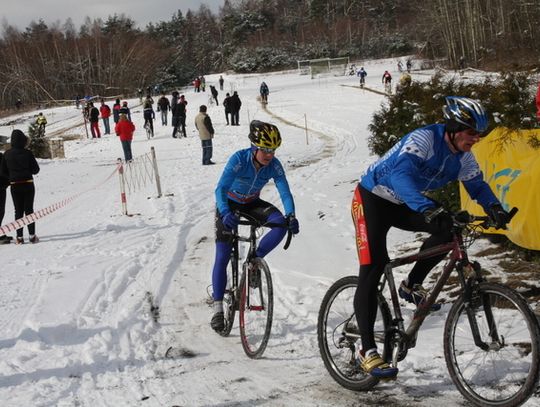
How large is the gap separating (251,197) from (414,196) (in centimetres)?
256

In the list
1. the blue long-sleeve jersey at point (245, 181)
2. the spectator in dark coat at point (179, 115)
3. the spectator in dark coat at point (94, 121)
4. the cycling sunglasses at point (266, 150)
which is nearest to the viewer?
the cycling sunglasses at point (266, 150)

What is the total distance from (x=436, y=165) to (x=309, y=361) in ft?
7.46

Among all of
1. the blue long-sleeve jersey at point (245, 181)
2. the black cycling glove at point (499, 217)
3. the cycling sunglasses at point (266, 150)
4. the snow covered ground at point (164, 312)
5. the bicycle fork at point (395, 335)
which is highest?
the cycling sunglasses at point (266, 150)

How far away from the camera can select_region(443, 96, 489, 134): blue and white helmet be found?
389 cm

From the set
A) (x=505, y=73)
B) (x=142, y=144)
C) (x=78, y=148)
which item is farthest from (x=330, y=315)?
(x=78, y=148)

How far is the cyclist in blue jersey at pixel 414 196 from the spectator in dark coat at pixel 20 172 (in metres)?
8.14

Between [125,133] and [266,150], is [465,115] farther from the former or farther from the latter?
[125,133]

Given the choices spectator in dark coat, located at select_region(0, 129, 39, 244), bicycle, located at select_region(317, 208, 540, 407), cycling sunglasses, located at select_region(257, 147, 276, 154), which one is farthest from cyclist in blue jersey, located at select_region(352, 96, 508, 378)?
spectator in dark coat, located at select_region(0, 129, 39, 244)

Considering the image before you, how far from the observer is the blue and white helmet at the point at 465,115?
389 centimetres

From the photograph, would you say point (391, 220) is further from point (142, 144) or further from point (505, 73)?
point (142, 144)

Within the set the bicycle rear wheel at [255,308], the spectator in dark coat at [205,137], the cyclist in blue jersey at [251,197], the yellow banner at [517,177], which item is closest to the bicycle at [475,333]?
the bicycle rear wheel at [255,308]

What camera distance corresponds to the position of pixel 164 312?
6988mm

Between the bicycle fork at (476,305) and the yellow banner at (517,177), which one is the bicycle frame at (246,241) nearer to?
the bicycle fork at (476,305)

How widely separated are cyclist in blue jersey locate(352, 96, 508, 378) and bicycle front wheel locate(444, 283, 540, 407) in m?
0.46
